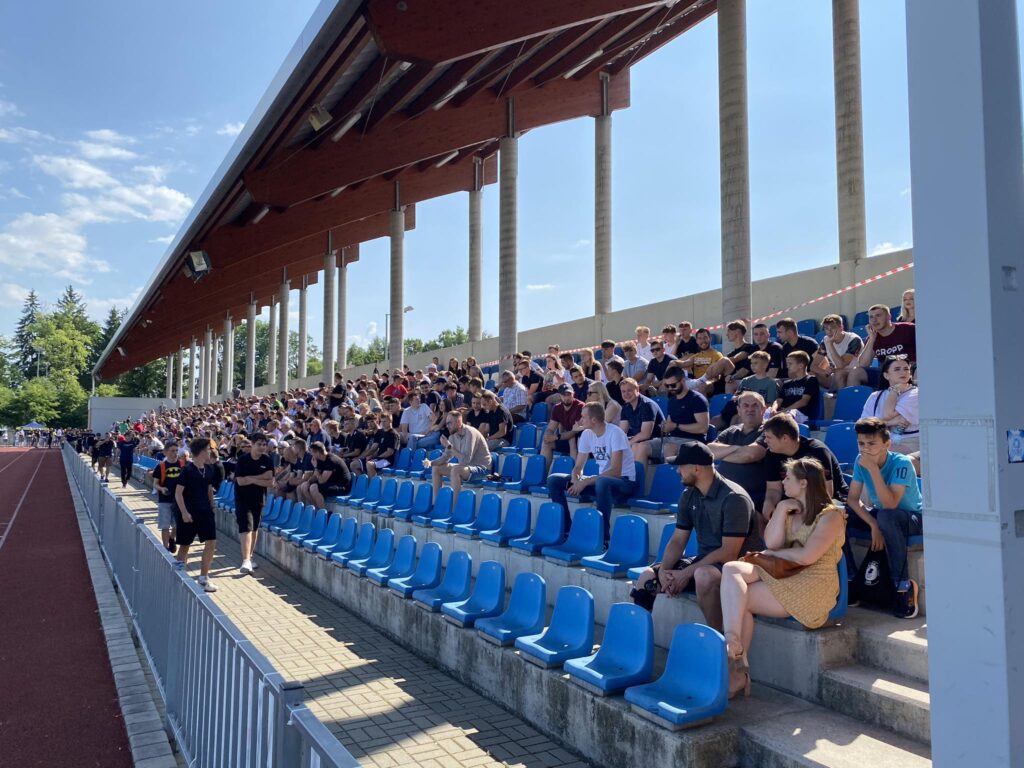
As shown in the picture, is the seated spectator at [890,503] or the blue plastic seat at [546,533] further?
the blue plastic seat at [546,533]

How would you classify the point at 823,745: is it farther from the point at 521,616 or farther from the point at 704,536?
the point at 521,616

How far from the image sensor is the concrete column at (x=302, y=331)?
129 feet

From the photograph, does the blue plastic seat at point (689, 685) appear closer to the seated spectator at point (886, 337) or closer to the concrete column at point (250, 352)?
the seated spectator at point (886, 337)

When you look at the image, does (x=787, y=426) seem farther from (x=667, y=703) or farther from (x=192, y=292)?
(x=192, y=292)

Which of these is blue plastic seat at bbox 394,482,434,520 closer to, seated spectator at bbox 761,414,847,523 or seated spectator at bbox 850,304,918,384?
seated spectator at bbox 761,414,847,523

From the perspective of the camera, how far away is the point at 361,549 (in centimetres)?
865

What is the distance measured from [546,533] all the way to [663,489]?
119cm

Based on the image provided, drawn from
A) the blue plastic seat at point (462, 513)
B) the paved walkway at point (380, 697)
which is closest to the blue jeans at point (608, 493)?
the blue plastic seat at point (462, 513)

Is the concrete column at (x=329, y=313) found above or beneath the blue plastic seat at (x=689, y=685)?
above

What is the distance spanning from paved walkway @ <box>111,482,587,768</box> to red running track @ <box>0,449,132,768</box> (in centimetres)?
131

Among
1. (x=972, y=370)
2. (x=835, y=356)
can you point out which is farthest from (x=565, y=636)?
(x=835, y=356)

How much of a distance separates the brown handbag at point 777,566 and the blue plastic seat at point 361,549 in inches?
209

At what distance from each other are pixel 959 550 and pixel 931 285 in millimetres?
714

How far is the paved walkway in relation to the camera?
453 cm
